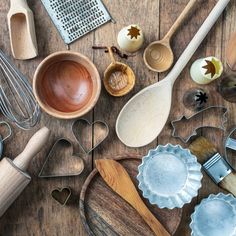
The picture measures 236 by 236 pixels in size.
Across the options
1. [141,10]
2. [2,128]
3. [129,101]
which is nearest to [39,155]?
[2,128]

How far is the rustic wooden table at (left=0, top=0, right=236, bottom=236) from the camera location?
0.95 m

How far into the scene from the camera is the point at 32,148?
2.94 feet

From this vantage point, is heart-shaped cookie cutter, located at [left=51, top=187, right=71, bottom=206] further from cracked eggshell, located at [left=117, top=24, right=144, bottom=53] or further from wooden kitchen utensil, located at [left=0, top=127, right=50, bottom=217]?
cracked eggshell, located at [left=117, top=24, right=144, bottom=53]

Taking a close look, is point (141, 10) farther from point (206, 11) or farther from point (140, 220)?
point (140, 220)

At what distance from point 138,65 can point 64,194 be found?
0.27m

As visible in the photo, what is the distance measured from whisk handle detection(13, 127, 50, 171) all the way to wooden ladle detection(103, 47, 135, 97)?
0.47ft

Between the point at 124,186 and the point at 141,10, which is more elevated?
the point at 141,10

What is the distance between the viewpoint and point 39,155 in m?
0.96

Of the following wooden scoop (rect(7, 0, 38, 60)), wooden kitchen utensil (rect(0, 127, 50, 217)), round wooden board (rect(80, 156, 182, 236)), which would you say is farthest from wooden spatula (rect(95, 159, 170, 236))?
wooden scoop (rect(7, 0, 38, 60))

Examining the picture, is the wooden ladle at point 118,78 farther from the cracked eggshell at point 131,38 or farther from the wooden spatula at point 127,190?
the wooden spatula at point 127,190

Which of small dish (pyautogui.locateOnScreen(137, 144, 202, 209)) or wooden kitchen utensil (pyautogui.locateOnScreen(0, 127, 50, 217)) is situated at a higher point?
wooden kitchen utensil (pyautogui.locateOnScreen(0, 127, 50, 217))

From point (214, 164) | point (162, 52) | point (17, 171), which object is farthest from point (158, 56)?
point (17, 171)

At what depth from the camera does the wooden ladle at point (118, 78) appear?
0.96 metres

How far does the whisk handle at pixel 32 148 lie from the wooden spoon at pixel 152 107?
5.4 inches
